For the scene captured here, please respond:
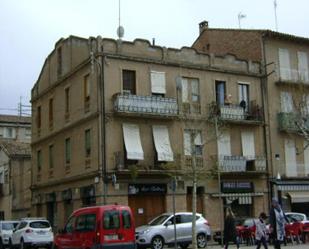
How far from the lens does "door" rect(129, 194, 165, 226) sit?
1352 inches

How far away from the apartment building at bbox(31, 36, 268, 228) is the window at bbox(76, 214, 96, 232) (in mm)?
11084

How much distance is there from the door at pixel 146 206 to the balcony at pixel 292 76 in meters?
12.1

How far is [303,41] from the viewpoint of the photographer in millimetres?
42938

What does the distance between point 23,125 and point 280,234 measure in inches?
2260

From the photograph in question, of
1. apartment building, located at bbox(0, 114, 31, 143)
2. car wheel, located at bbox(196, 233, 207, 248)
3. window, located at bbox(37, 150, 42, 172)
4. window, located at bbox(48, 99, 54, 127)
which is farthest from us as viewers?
apartment building, located at bbox(0, 114, 31, 143)

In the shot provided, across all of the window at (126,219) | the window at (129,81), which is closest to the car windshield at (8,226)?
the window at (129,81)

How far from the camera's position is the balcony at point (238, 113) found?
37625 mm

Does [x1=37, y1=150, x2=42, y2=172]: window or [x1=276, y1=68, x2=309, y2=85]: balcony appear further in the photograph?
[x1=37, y1=150, x2=42, y2=172]: window

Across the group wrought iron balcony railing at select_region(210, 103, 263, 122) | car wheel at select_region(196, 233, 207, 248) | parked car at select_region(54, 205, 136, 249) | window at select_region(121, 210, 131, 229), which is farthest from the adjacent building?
window at select_region(121, 210, 131, 229)

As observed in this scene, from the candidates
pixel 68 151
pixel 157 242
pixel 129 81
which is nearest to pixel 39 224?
pixel 157 242

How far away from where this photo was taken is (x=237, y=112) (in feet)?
126

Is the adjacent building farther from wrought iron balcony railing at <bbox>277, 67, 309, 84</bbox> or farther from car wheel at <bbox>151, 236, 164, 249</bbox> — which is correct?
car wheel at <bbox>151, 236, 164, 249</bbox>

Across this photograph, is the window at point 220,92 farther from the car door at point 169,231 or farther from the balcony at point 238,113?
the car door at point 169,231

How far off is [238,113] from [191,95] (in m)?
3.32
